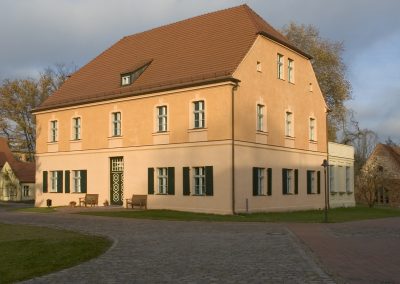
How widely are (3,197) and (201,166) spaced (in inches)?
1381

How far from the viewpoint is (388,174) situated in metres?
51.7

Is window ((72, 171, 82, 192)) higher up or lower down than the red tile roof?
lower down

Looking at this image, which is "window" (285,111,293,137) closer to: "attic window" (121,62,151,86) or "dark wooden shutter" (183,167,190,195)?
"dark wooden shutter" (183,167,190,195)

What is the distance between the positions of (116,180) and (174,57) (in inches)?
306

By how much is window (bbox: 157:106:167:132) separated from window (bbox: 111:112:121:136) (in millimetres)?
3195

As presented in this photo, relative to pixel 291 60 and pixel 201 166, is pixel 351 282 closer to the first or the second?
pixel 201 166

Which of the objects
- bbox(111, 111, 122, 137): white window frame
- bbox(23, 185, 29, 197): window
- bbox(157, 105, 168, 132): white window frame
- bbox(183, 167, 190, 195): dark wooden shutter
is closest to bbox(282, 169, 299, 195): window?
bbox(183, 167, 190, 195): dark wooden shutter

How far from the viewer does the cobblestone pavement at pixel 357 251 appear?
9375 mm

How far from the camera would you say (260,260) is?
35.7ft

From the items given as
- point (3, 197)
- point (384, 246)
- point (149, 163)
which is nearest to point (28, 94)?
point (3, 197)

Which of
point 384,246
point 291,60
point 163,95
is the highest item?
point 291,60

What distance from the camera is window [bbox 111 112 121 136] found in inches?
1243

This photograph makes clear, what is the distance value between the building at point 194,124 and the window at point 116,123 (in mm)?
58

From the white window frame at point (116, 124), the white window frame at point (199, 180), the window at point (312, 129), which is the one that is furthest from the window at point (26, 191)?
the white window frame at point (199, 180)
